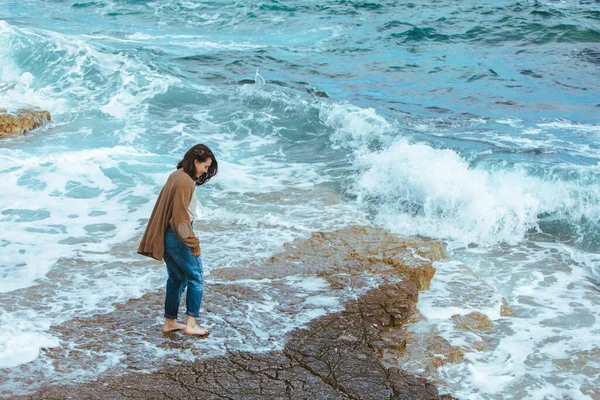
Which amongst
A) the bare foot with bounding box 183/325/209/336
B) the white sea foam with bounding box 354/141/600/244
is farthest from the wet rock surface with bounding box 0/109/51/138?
the bare foot with bounding box 183/325/209/336

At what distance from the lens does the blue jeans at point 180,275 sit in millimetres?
4594

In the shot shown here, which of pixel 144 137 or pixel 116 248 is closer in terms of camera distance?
pixel 116 248

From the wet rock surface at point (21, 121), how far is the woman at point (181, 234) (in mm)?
6853

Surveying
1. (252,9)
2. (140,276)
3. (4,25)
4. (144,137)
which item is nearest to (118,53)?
(4,25)

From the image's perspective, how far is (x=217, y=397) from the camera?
4.02m

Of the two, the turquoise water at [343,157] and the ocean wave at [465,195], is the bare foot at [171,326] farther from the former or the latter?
the ocean wave at [465,195]

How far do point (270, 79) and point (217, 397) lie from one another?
1184 cm

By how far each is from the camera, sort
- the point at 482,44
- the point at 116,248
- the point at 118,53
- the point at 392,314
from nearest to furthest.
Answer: the point at 392,314
the point at 116,248
the point at 118,53
the point at 482,44

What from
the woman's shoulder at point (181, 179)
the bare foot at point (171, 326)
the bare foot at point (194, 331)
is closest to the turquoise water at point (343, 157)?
the bare foot at point (171, 326)

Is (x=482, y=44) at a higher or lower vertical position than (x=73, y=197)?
higher

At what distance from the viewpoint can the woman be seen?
14.7ft

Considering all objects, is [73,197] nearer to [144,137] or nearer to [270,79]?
[144,137]

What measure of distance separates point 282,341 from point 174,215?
1149 millimetres

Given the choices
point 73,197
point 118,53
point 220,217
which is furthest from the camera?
point 118,53
